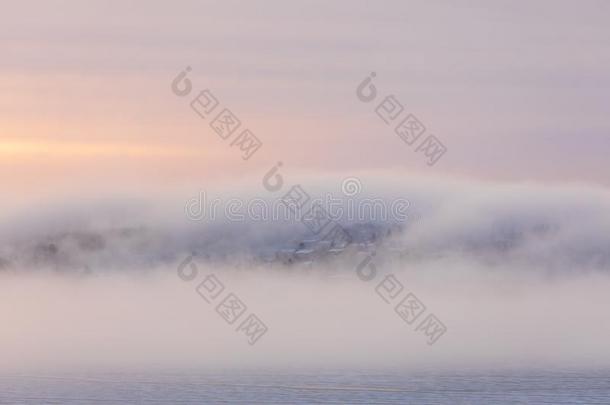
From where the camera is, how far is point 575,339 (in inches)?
4500

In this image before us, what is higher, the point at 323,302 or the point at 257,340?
the point at 323,302

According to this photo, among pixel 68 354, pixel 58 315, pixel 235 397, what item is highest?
pixel 58 315

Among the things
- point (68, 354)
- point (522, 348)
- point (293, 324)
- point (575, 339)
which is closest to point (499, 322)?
point (293, 324)

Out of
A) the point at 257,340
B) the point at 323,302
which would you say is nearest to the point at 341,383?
the point at 257,340

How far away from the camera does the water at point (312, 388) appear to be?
240 feet

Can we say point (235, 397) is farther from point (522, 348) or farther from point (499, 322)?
point (499, 322)

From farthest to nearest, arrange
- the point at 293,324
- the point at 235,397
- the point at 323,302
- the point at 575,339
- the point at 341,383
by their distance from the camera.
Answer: the point at 323,302 → the point at 293,324 → the point at 575,339 → the point at 341,383 → the point at 235,397

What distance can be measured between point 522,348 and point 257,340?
20.8 metres

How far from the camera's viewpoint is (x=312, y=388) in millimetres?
77375

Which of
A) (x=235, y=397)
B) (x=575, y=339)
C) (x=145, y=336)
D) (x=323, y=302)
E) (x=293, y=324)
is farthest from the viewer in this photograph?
(x=323, y=302)

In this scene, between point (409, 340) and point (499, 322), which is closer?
point (409, 340)

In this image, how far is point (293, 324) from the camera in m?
139

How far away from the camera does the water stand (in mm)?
73188

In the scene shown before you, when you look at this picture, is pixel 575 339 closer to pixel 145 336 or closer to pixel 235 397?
pixel 145 336
